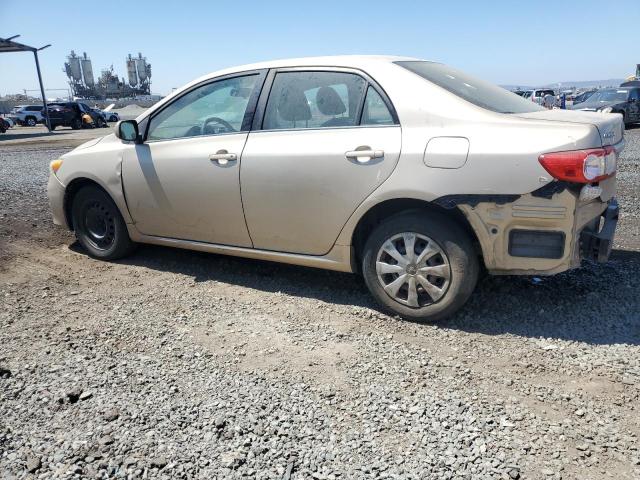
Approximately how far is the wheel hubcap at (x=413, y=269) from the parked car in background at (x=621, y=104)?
19.5 meters

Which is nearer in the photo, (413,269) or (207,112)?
(413,269)

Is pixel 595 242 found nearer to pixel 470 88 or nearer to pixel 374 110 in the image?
pixel 470 88

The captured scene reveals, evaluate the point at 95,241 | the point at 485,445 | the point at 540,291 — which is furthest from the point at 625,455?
the point at 95,241

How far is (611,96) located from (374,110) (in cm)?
2177

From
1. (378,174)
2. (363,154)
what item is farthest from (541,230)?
(363,154)

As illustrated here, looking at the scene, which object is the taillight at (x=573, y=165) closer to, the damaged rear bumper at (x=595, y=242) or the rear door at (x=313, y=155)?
the damaged rear bumper at (x=595, y=242)

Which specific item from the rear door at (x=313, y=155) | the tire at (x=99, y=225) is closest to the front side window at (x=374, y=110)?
the rear door at (x=313, y=155)

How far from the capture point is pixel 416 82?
11.3 ft

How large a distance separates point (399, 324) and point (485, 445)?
131cm

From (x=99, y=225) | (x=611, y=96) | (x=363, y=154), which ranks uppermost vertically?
(x=611, y=96)

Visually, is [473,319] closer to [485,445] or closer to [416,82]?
[485,445]

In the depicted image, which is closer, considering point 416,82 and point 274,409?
point 274,409

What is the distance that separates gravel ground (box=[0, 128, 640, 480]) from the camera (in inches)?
89.3

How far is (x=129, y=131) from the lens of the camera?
442cm
